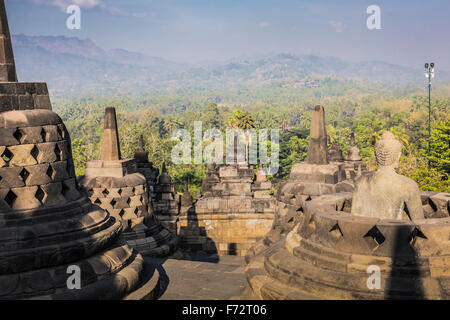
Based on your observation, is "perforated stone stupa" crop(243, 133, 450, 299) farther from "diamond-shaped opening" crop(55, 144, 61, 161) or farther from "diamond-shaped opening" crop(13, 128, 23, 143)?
"diamond-shaped opening" crop(13, 128, 23, 143)

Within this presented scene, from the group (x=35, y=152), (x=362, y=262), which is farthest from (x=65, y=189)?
(x=362, y=262)

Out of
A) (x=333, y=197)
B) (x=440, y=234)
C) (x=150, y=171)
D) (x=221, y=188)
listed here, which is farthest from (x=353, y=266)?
(x=150, y=171)

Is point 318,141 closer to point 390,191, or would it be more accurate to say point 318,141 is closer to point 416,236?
point 390,191

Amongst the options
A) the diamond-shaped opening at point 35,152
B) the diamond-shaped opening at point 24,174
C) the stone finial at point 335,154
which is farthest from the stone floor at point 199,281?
the stone finial at point 335,154

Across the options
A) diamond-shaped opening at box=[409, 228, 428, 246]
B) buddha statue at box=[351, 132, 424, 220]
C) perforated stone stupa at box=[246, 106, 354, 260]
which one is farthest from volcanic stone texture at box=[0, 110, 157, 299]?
perforated stone stupa at box=[246, 106, 354, 260]

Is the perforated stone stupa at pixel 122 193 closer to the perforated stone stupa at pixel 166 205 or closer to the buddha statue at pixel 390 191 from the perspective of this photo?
the perforated stone stupa at pixel 166 205

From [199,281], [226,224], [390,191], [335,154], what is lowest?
[226,224]

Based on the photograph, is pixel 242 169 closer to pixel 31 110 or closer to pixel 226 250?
pixel 226 250
